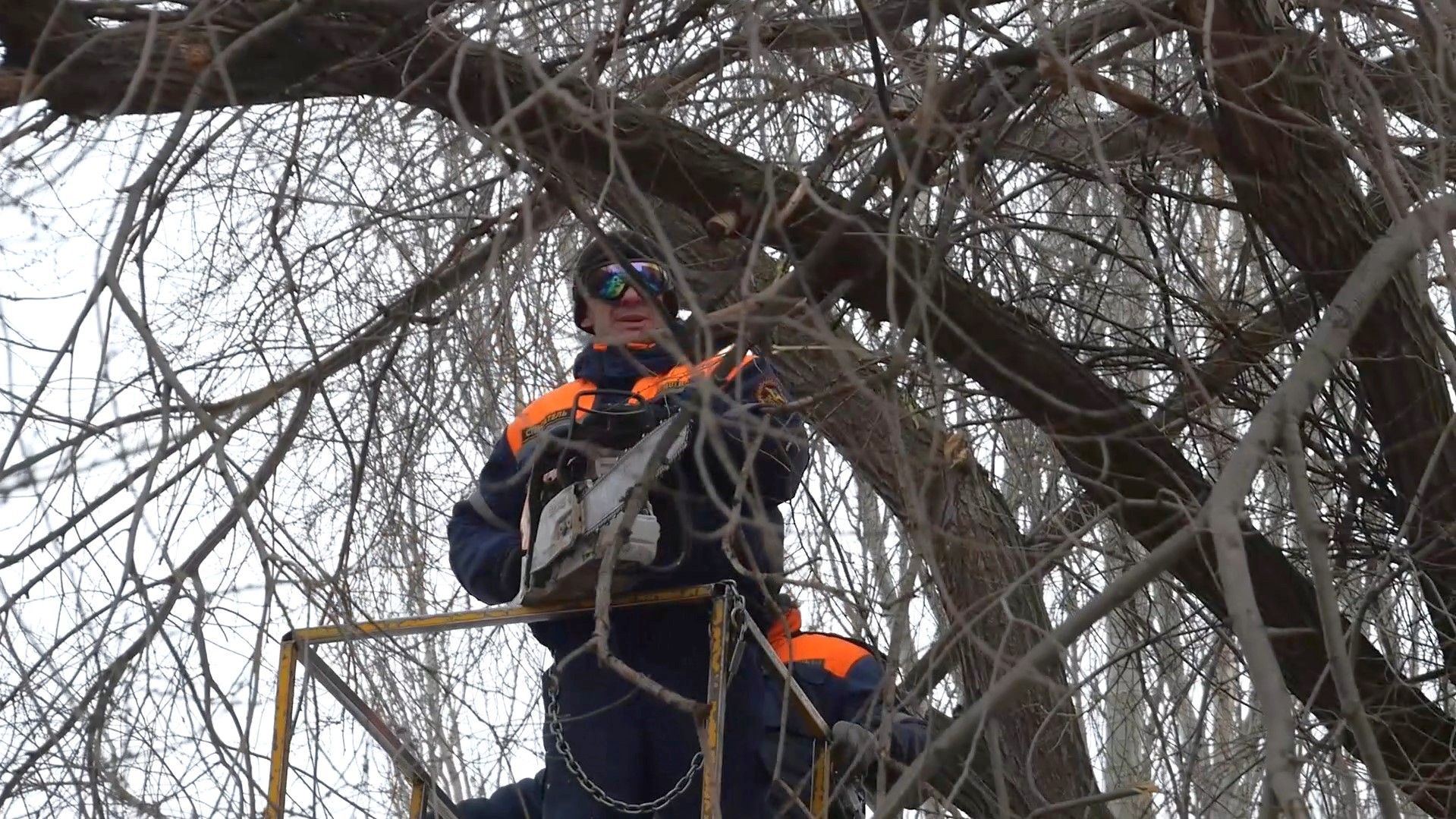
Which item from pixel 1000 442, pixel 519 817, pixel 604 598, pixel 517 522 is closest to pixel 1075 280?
pixel 1000 442

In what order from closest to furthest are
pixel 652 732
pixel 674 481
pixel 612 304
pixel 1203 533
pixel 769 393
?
1. pixel 1203 533
2. pixel 769 393
3. pixel 674 481
4. pixel 652 732
5. pixel 612 304

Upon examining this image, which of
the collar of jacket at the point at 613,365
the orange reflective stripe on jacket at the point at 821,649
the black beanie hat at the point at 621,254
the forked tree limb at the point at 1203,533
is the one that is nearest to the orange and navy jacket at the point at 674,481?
the collar of jacket at the point at 613,365

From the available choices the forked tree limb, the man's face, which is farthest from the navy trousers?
the forked tree limb

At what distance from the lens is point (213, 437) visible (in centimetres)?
312

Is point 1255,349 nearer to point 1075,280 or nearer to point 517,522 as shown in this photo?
point 1075,280

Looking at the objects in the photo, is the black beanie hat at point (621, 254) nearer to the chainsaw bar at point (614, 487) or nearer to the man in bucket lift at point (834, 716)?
the chainsaw bar at point (614, 487)

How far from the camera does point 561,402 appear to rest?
14.1ft

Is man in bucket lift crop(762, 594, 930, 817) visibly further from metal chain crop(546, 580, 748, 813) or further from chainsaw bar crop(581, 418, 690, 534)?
chainsaw bar crop(581, 418, 690, 534)

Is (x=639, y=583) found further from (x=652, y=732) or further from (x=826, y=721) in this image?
(x=826, y=721)

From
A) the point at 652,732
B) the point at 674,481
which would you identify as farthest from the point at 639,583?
the point at 652,732

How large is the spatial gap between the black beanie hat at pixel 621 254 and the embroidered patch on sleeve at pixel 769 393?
223mm

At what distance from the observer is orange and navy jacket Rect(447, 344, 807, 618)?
12.2 feet

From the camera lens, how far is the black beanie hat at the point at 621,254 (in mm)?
3719

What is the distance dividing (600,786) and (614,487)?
0.70 meters
